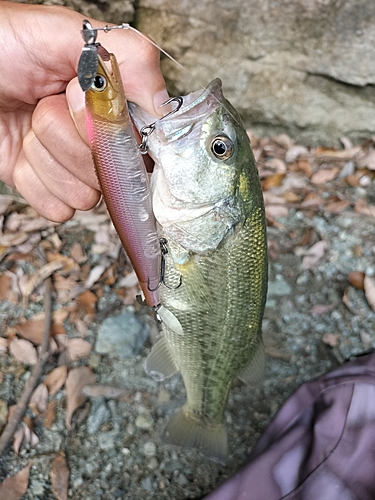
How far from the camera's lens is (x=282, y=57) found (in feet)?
11.6

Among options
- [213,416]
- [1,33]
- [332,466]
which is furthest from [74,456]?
[1,33]

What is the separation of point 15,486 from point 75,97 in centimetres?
174

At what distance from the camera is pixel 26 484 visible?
6.93ft

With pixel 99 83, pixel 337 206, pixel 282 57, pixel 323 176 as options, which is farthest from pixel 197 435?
pixel 282 57

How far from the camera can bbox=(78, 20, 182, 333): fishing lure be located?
94cm

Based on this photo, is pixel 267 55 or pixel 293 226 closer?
pixel 293 226

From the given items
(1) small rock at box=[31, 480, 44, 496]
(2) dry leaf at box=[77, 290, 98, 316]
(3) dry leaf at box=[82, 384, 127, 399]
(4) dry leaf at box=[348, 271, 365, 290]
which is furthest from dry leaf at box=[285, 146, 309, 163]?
(1) small rock at box=[31, 480, 44, 496]

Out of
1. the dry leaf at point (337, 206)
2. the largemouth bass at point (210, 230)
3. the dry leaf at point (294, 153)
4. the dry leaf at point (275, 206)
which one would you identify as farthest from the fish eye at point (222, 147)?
the dry leaf at point (294, 153)

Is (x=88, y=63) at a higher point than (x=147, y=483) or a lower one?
higher

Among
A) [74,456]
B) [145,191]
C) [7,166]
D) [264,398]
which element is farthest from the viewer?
[264,398]

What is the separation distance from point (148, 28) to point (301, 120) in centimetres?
141

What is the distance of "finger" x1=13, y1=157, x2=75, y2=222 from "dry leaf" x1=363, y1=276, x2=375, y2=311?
6.13 feet

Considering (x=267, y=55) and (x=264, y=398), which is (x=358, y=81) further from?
(x=264, y=398)

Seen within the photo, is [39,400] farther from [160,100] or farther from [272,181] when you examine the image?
[272,181]
